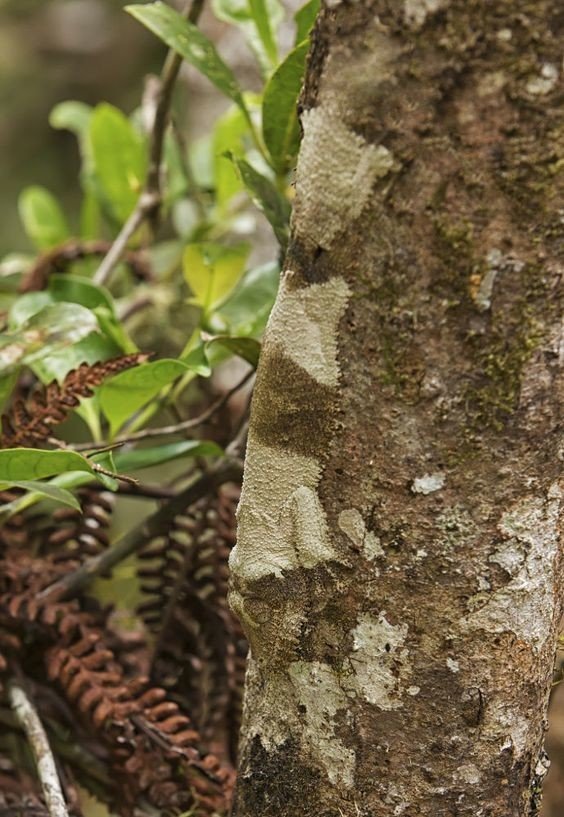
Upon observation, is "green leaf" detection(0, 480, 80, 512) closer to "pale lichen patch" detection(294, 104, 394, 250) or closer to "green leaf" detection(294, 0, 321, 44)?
"pale lichen patch" detection(294, 104, 394, 250)

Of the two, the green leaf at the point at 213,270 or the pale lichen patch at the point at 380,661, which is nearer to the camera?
the pale lichen patch at the point at 380,661

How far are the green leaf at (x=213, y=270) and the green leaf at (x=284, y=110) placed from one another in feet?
0.35

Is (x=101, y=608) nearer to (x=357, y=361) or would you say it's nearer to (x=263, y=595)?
(x=263, y=595)

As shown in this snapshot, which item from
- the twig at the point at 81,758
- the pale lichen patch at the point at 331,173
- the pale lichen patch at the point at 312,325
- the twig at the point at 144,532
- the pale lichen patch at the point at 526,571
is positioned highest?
the pale lichen patch at the point at 331,173

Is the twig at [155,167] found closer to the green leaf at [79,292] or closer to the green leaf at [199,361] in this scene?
A: the green leaf at [79,292]

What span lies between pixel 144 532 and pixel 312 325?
0.40 meters

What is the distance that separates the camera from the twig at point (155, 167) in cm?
91

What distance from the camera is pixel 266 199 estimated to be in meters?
0.68

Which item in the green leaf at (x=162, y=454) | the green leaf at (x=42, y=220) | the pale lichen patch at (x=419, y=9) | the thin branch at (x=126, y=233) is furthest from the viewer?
the green leaf at (x=42, y=220)

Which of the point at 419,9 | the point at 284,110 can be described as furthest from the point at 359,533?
the point at 284,110

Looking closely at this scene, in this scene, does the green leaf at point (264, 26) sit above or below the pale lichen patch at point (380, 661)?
above

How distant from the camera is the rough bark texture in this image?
420 millimetres

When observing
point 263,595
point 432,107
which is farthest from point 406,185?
point 263,595

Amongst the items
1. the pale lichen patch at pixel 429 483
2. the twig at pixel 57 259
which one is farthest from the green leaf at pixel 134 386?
the twig at pixel 57 259
